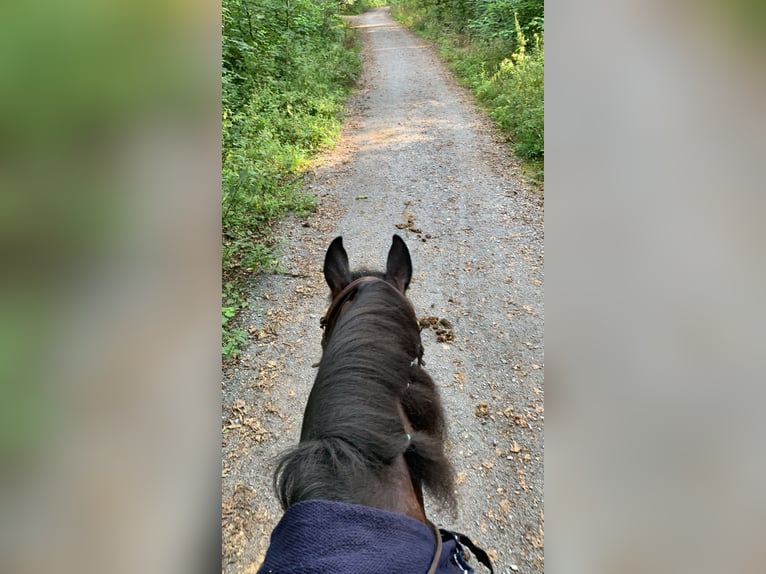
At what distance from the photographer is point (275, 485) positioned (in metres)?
1.23

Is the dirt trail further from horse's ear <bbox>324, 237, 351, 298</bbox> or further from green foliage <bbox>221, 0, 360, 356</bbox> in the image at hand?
horse's ear <bbox>324, 237, 351, 298</bbox>

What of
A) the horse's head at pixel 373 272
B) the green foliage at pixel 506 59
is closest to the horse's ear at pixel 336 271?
the horse's head at pixel 373 272

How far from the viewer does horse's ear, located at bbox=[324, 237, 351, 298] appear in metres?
1.99

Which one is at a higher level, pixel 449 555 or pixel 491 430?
pixel 449 555

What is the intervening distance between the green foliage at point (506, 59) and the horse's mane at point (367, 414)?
150 inches

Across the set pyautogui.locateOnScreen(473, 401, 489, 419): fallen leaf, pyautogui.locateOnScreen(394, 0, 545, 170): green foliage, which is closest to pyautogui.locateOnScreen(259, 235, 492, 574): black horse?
pyautogui.locateOnScreen(473, 401, 489, 419): fallen leaf

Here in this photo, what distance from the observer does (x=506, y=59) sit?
948cm

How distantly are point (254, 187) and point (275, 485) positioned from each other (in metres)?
4.47

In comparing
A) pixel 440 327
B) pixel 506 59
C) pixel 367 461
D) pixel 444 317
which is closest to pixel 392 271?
pixel 367 461

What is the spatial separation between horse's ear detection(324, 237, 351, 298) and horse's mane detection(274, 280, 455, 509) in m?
0.25
